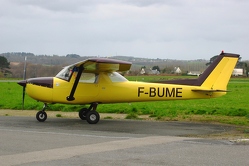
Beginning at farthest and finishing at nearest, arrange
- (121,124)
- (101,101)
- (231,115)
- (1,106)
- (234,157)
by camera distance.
→ (1,106) < (231,115) < (101,101) < (121,124) < (234,157)

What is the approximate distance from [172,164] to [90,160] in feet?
5.11

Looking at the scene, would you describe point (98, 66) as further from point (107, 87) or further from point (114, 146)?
point (114, 146)

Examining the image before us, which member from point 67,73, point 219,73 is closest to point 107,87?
point 67,73

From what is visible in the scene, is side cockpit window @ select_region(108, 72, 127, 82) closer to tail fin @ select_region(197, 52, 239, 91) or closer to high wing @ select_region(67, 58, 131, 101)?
high wing @ select_region(67, 58, 131, 101)

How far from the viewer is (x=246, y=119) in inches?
699

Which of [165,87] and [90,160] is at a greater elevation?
[165,87]

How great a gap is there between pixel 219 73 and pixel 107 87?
14.2ft

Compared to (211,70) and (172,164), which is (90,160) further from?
(211,70)

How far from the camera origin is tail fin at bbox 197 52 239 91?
1736 centimetres

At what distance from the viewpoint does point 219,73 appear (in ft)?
57.5

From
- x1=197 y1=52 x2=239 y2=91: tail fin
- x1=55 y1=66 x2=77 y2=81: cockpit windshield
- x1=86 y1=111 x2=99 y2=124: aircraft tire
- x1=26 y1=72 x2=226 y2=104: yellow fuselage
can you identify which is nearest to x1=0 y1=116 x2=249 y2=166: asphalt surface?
x1=86 y1=111 x2=99 y2=124: aircraft tire

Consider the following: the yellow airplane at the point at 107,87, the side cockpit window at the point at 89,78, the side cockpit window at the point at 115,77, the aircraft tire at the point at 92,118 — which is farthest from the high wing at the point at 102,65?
the aircraft tire at the point at 92,118

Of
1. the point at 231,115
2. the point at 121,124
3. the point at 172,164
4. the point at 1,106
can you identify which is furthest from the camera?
the point at 1,106

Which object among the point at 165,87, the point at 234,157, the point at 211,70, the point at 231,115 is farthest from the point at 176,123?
the point at 234,157
